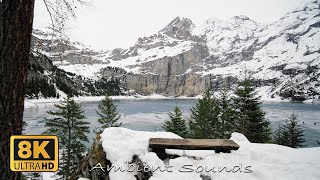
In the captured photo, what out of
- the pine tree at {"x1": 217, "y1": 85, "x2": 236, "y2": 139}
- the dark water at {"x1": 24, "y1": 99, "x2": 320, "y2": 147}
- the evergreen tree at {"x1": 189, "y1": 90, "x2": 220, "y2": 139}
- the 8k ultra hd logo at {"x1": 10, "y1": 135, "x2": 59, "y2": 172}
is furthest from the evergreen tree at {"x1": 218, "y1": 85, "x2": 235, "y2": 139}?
the 8k ultra hd logo at {"x1": 10, "y1": 135, "x2": 59, "y2": 172}

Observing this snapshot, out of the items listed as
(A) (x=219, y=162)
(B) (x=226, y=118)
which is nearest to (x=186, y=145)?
(A) (x=219, y=162)

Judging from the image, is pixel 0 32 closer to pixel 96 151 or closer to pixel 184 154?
pixel 96 151

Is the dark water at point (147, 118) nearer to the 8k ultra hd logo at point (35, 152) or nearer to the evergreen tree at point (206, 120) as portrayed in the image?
the 8k ultra hd logo at point (35, 152)

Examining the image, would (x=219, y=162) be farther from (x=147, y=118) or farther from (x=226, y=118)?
(x=147, y=118)

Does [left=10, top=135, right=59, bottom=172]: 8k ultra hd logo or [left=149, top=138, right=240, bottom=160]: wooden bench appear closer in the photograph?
[left=10, top=135, right=59, bottom=172]: 8k ultra hd logo

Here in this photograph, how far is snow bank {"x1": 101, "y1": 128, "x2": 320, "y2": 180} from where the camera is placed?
4.91 meters

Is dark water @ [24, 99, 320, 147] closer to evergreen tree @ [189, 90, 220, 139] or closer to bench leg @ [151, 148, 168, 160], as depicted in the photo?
bench leg @ [151, 148, 168, 160]

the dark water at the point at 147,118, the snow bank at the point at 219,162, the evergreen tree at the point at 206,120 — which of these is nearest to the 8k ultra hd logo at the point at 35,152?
the snow bank at the point at 219,162

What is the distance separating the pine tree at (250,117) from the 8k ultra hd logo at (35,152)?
22.5 metres

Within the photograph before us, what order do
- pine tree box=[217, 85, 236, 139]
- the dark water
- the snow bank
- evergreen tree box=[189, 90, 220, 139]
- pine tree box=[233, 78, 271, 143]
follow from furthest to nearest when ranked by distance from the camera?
the dark water
evergreen tree box=[189, 90, 220, 139]
pine tree box=[217, 85, 236, 139]
pine tree box=[233, 78, 271, 143]
the snow bank

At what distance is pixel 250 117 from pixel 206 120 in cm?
691

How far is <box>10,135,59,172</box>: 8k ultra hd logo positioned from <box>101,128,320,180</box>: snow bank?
3065 millimetres

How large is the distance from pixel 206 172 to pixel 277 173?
5.08ft

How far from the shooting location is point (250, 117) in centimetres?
2311
